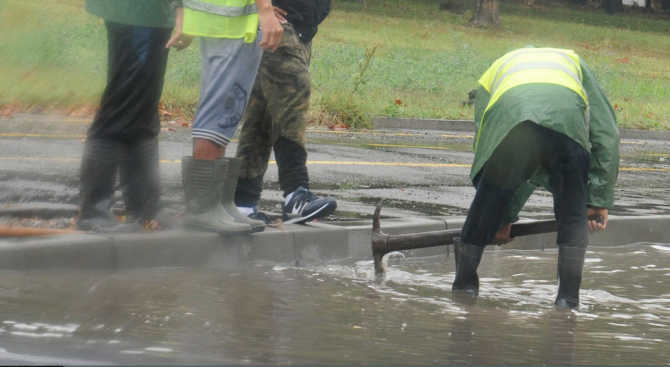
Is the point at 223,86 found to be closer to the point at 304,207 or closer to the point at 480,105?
the point at 304,207

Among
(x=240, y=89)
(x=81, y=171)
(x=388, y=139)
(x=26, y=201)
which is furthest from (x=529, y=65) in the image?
(x=388, y=139)

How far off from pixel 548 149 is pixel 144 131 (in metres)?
1.92

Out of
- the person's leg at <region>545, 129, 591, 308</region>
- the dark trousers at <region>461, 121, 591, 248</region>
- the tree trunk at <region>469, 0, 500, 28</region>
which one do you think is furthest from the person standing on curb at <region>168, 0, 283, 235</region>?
the tree trunk at <region>469, 0, 500, 28</region>

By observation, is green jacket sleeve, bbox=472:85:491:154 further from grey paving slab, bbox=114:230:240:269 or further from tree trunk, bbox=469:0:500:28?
tree trunk, bbox=469:0:500:28

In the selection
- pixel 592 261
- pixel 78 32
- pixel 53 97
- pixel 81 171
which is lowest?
pixel 592 261

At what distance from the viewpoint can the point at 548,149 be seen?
13.9 feet

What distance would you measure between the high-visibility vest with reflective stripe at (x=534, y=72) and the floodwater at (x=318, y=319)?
85cm

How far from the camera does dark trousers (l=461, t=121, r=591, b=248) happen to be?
420cm

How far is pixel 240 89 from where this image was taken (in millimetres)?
4809

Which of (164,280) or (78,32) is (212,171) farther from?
(78,32)

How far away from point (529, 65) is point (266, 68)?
1580mm

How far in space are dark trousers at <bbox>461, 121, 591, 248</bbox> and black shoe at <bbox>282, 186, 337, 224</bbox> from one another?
1166mm

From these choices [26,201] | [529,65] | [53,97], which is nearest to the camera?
[529,65]

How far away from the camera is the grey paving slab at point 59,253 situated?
4.18m
